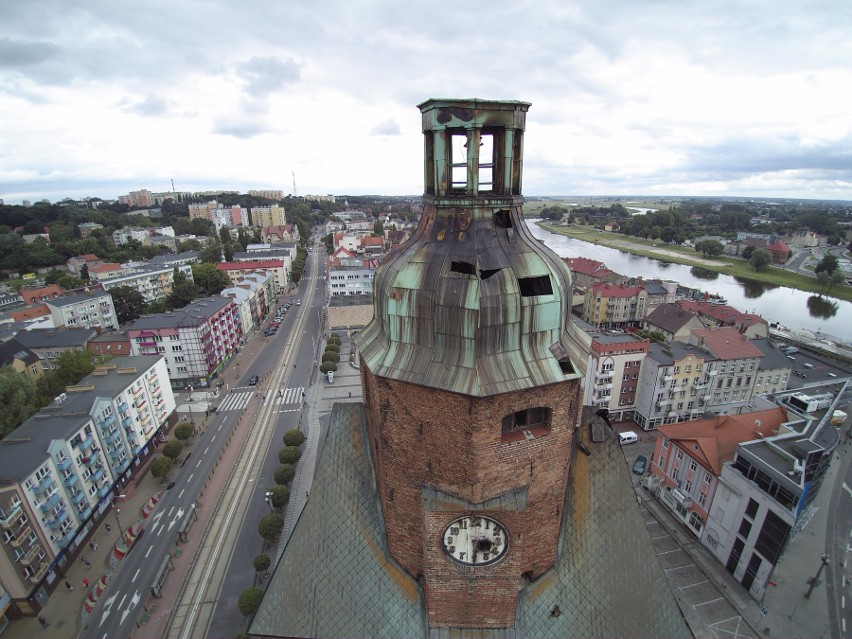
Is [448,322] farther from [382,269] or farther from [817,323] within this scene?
[817,323]

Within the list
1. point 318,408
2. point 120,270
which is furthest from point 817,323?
point 120,270

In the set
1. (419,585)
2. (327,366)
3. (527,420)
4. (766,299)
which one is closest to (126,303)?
(327,366)

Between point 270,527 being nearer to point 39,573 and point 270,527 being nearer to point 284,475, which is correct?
point 284,475

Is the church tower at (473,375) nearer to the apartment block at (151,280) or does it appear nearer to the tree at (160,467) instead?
the tree at (160,467)

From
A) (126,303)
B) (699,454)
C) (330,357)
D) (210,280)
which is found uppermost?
(699,454)

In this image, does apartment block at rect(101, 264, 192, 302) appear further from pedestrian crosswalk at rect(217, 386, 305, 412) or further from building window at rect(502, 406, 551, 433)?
building window at rect(502, 406, 551, 433)

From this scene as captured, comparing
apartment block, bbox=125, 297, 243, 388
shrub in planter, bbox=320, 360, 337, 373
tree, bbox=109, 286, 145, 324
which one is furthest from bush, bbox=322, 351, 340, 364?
tree, bbox=109, 286, 145, 324
